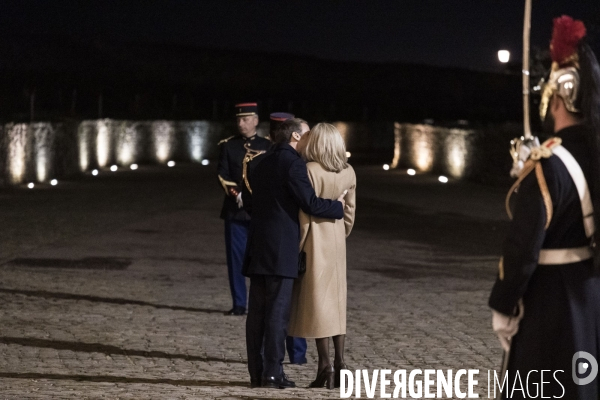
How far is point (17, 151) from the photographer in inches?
904

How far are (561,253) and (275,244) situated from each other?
2704 mm

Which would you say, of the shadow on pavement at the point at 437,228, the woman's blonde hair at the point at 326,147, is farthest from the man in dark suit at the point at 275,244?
the shadow on pavement at the point at 437,228

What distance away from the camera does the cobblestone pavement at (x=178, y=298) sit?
7362 millimetres

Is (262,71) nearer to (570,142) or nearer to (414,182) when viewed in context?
(414,182)

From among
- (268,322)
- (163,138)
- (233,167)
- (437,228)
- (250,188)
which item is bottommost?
(437,228)

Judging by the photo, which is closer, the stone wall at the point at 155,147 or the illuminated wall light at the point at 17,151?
the illuminated wall light at the point at 17,151

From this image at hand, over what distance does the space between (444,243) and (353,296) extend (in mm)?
4797

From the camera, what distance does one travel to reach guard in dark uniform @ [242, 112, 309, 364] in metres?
7.21

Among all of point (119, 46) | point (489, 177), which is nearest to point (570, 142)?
point (489, 177)

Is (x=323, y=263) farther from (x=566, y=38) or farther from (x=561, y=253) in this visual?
(x=566, y=38)

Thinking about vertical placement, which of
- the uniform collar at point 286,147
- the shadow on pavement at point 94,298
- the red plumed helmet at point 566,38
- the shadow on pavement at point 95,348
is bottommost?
the shadow on pavement at point 95,348

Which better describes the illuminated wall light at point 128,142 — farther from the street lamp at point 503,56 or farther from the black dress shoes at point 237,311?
the black dress shoes at point 237,311

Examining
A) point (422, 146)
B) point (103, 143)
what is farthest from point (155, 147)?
point (422, 146)

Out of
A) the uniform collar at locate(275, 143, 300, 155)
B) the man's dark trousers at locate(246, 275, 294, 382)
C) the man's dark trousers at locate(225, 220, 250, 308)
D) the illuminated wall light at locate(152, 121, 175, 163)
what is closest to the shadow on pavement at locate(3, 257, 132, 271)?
the man's dark trousers at locate(225, 220, 250, 308)
